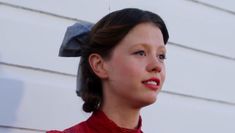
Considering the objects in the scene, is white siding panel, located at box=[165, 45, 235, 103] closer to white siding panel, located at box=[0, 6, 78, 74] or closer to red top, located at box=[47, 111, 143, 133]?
white siding panel, located at box=[0, 6, 78, 74]

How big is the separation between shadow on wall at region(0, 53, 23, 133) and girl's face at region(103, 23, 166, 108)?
50 centimetres

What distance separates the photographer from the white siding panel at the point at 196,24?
2833 mm

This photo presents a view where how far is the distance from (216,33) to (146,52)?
1251mm

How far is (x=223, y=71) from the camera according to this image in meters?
3.10

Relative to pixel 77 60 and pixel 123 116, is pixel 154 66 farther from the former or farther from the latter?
pixel 77 60

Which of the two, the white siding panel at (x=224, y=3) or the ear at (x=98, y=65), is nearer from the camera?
the ear at (x=98, y=65)

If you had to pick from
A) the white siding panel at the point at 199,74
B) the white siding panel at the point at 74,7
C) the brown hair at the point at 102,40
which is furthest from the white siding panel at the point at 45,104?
the brown hair at the point at 102,40

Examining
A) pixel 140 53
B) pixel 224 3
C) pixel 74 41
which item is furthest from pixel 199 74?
pixel 140 53

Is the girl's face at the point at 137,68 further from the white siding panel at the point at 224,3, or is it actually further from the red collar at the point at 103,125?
the white siding panel at the point at 224,3

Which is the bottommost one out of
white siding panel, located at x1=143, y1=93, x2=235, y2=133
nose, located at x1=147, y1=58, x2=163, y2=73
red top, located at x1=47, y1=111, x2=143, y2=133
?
white siding panel, located at x1=143, y1=93, x2=235, y2=133

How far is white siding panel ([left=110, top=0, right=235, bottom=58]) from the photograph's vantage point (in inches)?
112

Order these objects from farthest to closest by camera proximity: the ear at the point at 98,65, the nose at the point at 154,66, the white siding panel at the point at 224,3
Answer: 1. the white siding panel at the point at 224,3
2. the ear at the point at 98,65
3. the nose at the point at 154,66

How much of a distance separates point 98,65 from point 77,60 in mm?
561

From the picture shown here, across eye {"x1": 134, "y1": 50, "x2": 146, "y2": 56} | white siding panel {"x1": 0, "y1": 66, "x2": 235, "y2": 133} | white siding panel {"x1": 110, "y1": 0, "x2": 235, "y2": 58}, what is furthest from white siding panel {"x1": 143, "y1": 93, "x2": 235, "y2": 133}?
eye {"x1": 134, "y1": 50, "x2": 146, "y2": 56}
